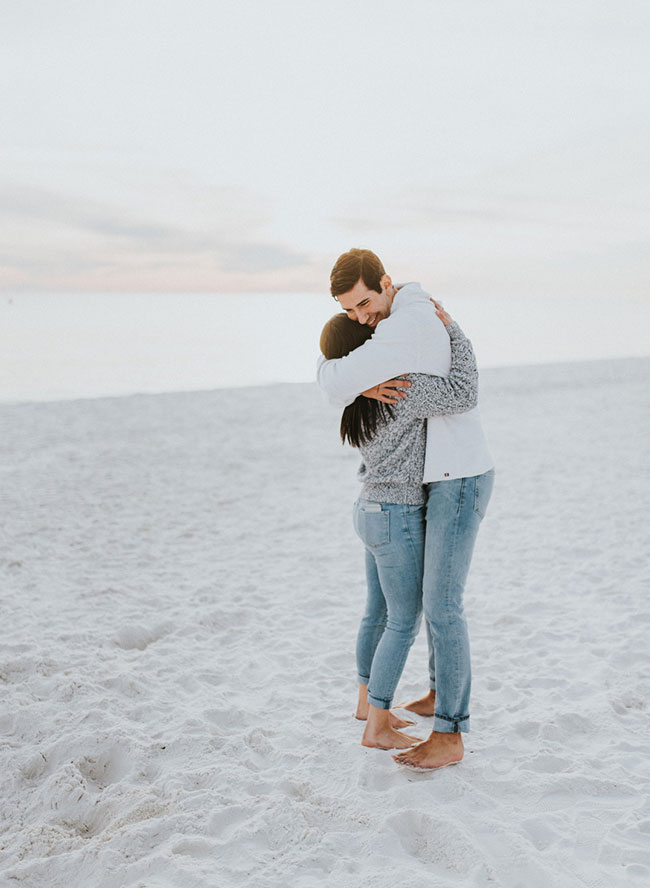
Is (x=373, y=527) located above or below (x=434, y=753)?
above

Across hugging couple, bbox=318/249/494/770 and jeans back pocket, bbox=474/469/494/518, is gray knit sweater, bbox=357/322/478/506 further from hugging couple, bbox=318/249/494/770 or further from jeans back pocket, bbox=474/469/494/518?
jeans back pocket, bbox=474/469/494/518

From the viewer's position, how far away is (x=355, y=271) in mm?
2750

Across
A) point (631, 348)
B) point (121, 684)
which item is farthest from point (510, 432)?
point (631, 348)

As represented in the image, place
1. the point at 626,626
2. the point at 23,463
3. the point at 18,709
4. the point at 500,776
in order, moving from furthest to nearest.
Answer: the point at 23,463 → the point at 626,626 → the point at 18,709 → the point at 500,776

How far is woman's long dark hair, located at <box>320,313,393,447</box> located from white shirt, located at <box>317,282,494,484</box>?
46 mm

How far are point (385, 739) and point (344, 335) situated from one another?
1.76 m

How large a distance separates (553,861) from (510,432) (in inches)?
372

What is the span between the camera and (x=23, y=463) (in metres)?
9.54

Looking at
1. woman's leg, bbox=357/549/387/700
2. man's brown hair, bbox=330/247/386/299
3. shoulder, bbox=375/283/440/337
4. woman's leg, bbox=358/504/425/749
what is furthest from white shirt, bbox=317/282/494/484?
woman's leg, bbox=357/549/387/700

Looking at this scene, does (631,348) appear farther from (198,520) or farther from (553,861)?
(553,861)

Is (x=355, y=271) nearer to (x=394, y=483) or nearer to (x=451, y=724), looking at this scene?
(x=394, y=483)

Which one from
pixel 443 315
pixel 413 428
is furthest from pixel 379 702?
pixel 443 315

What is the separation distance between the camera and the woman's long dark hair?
9.42 ft

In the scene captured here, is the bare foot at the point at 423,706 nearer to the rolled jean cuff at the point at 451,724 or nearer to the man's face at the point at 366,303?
the rolled jean cuff at the point at 451,724
